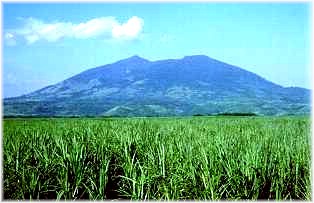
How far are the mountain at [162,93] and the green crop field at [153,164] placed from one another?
0.10 meters

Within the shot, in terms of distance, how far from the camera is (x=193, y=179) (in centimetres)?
176

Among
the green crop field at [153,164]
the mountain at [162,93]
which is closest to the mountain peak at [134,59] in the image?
the mountain at [162,93]

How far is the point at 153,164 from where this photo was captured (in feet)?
5.95

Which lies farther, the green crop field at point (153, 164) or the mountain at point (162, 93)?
the mountain at point (162, 93)

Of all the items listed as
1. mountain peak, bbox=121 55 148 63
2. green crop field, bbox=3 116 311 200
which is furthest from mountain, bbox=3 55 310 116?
green crop field, bbox=3 116 311 200

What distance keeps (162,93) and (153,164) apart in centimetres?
44

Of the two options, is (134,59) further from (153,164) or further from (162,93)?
(153,164)

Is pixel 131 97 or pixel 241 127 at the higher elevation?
pixel 131 97

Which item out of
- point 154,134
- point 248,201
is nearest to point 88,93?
point 154,134

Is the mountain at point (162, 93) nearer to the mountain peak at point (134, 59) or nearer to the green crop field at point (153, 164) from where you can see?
the mountain peak at point (134, 59)

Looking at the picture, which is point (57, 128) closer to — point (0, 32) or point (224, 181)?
point (0, 32)

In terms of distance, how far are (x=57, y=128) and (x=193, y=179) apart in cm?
73

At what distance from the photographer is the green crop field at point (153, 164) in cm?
177

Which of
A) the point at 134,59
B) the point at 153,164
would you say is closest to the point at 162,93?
the point at 134,59
